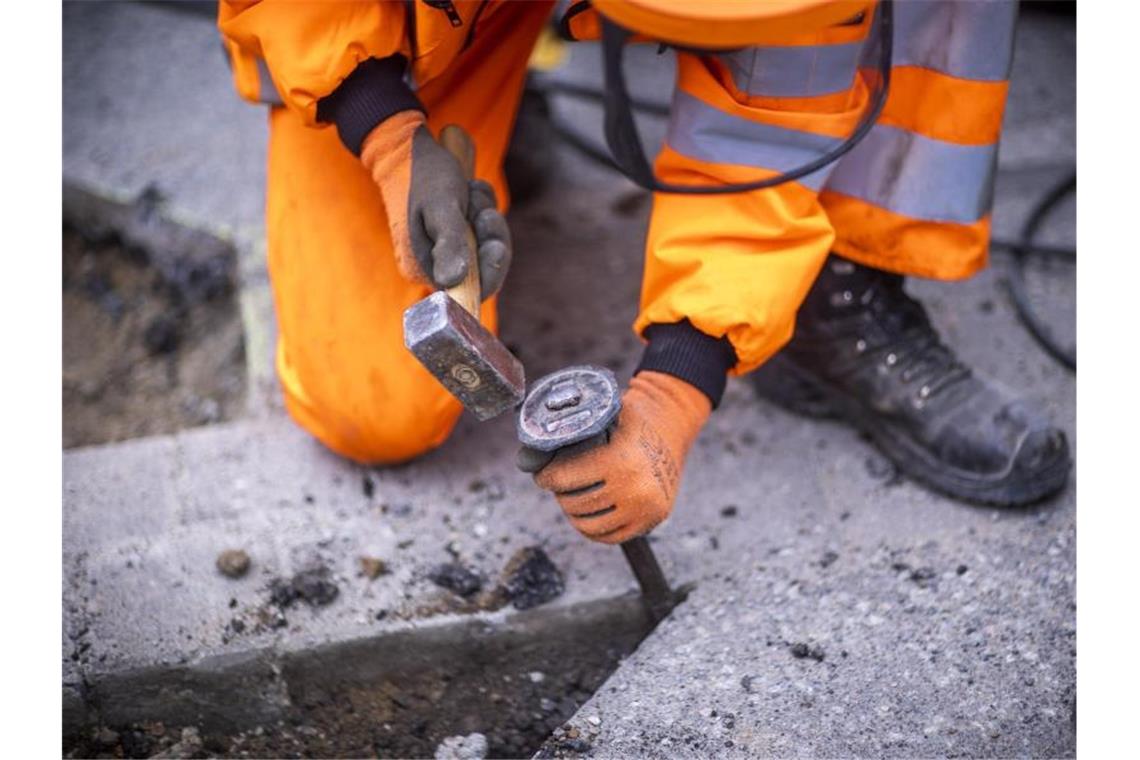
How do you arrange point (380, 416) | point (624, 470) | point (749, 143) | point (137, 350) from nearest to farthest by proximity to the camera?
point (624, 470)
point (749, 143)
point (380, 416)
point (137, 350)

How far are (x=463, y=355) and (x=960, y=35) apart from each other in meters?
1.06

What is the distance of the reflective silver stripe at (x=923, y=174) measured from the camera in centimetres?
209

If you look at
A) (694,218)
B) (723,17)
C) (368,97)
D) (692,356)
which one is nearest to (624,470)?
(692,356)

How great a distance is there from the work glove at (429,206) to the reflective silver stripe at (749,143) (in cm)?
37

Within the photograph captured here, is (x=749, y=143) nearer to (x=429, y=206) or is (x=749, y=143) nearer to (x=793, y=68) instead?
(x=793, y=68)

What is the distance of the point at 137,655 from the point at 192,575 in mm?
186

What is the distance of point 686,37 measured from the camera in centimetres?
152

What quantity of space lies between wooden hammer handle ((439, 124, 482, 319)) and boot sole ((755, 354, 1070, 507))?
2.56 ft

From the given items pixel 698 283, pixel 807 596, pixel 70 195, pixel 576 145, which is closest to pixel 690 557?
pixel 807 596

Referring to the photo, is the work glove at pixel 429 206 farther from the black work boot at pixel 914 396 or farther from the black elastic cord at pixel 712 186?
the black work boot at pixel 914 396

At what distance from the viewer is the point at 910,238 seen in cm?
216

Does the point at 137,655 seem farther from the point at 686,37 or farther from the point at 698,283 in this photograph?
Answer: the point at 686,37

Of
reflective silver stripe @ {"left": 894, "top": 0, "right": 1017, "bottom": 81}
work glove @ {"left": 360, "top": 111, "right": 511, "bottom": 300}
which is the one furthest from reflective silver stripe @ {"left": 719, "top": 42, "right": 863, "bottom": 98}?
work glove @ {"left": 360, "top": 111, "right": 511, "bottom": 300}

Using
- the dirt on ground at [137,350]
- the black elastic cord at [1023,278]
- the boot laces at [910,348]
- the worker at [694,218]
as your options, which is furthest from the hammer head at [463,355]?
the black elastic cord at [1023,278]
